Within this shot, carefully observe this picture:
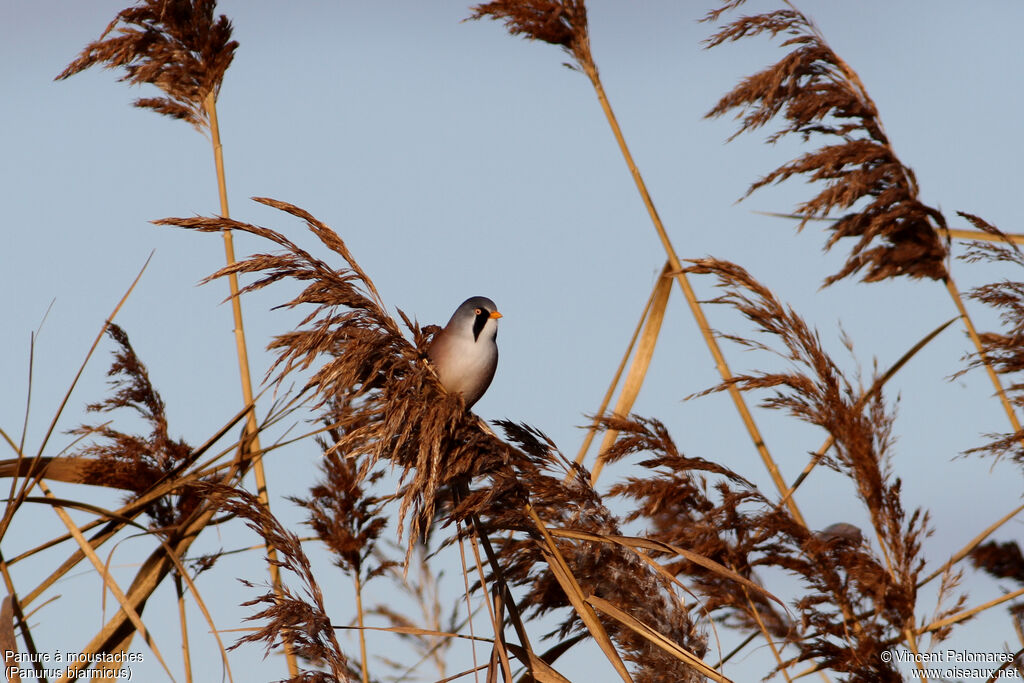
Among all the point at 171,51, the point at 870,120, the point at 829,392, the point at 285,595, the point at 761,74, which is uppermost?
the point at 171,51

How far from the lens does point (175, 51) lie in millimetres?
4180

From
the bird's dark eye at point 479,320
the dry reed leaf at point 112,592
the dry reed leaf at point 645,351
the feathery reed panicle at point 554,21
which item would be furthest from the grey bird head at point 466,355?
the feathery reed panicle at point 554,21

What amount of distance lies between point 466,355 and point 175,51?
232 cm

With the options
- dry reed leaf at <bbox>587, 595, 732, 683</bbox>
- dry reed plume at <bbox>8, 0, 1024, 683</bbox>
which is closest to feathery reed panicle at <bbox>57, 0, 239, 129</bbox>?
dry reed plume at <bbox>8, 0, 1024, 683</bbox>

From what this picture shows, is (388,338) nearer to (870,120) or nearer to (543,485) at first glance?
(543,485)

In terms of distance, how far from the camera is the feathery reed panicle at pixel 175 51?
4141 mm

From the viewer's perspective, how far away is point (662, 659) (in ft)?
8.46

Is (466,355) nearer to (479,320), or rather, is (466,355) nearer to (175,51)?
(479,320)

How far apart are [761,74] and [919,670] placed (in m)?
2.40

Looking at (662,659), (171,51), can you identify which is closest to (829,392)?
(662,659)

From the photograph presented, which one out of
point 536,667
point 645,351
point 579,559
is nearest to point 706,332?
point 645,351

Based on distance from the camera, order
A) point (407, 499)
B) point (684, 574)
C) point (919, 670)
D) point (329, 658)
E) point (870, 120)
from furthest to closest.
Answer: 1. point (870, 120)
2. point (684, 574)
3. point (919, 670)
4. point (329, 658)
5. point (407, 499)

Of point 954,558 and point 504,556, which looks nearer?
point 504,556

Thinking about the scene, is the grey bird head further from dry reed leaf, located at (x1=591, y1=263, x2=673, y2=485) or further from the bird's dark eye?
dry reed leaf, located at (x1=591, y1=263, x2=673, y2=485)
